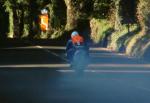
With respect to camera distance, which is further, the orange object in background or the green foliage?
the orange object in background

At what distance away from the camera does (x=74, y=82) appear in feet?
67.3

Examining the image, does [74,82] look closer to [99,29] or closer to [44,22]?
[99,29]

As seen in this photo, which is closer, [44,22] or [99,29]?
[99,29]

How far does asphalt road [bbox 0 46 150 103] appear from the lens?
52.6 ft

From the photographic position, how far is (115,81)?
20.7 metres

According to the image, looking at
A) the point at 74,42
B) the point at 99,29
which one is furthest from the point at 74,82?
the point at 99,29

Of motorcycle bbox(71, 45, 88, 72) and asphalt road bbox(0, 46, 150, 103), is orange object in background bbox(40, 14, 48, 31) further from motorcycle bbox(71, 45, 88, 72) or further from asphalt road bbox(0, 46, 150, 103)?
motorcycle bbox(71, 45, 88, 72)

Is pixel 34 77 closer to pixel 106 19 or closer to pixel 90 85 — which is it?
pixel 90 85

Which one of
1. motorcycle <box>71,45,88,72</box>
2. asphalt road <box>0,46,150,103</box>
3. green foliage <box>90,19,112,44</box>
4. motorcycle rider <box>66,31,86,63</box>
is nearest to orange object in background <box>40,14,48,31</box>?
green foliage <box>90,19,112,44</box>

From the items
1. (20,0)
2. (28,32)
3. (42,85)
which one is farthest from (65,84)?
(28,32)

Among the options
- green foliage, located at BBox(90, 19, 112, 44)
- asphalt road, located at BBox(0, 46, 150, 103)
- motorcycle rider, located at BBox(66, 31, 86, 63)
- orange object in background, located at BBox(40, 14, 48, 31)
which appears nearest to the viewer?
asphalt road, located at BBox(0, 46, 150, 103)

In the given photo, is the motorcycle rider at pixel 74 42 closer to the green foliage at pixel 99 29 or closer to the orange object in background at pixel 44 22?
the green foliage at pixel 99 29

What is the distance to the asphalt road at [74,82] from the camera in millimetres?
16031

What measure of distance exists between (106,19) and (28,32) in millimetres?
38628
